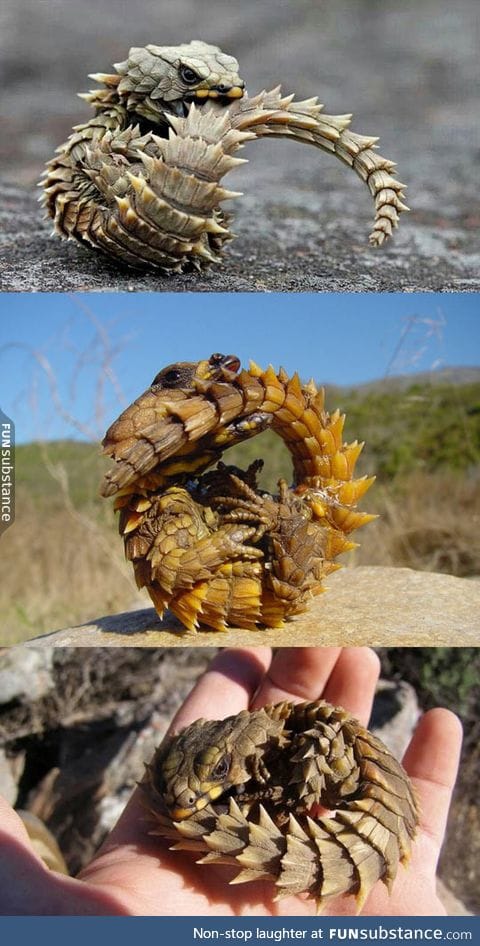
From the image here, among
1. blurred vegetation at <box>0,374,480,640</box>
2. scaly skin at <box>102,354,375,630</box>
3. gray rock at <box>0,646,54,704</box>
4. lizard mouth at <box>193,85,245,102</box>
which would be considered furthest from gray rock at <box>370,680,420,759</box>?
lizard mouth at <box>193,85,245,102</box>

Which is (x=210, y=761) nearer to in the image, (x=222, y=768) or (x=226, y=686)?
(x=222, y=768)

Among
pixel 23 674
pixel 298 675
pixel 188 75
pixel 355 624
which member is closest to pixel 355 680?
pixel 298 675

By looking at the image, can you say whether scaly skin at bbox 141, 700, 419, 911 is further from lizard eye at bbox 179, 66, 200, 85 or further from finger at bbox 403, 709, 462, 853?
lizard eye at bbox 179, 66, 200, 85

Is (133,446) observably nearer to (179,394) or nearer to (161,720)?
(179,394)

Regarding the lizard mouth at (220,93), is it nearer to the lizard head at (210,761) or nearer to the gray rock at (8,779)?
the lizard head at (210,761)

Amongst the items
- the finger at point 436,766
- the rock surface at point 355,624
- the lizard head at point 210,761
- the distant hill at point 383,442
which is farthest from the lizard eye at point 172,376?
the finger at point 436,766

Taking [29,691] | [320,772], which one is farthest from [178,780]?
[29,691]
